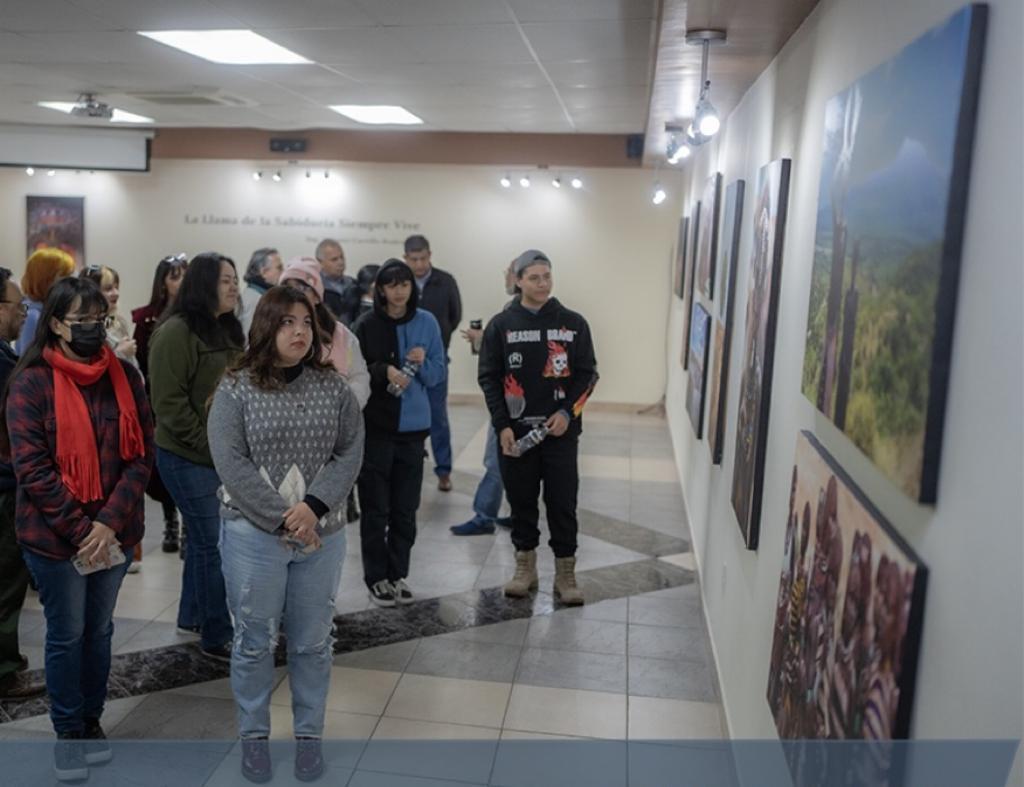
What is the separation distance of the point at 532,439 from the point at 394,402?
647 millimetres

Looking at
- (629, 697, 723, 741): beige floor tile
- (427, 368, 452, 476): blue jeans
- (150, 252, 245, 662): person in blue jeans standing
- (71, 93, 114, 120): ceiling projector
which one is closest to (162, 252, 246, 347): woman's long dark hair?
(150, 252, 245, 662): person in blue jeans standing

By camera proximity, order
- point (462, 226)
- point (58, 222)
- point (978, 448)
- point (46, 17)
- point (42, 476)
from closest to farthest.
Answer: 1. point (978, 448)
2. point (42, 476)
3. point (46, 17)
4. point (462, 226)
5. point (58, 222)

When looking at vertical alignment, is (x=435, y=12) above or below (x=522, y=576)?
above

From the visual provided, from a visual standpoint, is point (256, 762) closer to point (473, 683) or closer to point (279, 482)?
point (279, 482)

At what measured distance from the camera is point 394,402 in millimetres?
4102

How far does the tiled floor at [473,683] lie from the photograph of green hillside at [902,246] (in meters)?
0.99

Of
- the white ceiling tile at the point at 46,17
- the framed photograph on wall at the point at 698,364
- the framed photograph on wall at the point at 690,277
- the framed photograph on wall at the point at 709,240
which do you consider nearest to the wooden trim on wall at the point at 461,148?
the framed photograph on wall at the point at 690,277

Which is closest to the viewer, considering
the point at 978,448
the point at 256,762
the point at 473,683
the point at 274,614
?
the point at 978,448

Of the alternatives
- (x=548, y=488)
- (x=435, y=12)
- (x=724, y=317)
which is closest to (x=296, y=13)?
(x=435, y=12)

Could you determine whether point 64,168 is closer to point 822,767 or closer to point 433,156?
point 433,156

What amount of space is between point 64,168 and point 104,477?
8.57m

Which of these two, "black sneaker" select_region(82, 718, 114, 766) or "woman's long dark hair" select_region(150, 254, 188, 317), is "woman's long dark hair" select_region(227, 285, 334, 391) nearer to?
"black sneaker" select_region(82, 718, 114, 766)

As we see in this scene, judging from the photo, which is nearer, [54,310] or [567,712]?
[54,310]

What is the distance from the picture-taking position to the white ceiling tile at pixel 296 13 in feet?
12.9
